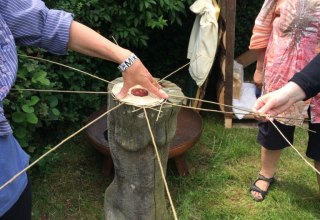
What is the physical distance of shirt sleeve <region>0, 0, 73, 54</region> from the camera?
1.33 metres

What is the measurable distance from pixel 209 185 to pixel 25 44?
200cm

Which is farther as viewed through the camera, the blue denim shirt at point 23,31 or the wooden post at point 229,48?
the wooden post at point 229,48

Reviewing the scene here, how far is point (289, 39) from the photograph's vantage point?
2307mm

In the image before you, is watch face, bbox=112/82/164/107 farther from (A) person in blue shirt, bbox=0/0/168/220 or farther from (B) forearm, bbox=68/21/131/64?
(B) forearm, bbox=68/21/131/64

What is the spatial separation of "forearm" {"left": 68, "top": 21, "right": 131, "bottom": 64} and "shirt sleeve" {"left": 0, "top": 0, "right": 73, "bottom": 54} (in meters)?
0.03

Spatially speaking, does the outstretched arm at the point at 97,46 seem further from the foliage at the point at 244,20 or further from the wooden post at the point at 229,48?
the foliage at the point at 244,20

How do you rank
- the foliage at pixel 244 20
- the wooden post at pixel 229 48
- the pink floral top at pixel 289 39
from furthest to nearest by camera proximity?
the foliage at pixel 244 20
the wooden post at pixel 229 48
the pink floral top at pixel 289 39

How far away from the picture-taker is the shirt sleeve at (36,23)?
1.33m

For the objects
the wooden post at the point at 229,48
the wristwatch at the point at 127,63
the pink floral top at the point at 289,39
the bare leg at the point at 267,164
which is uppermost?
the wristwatch at the point at 127,63

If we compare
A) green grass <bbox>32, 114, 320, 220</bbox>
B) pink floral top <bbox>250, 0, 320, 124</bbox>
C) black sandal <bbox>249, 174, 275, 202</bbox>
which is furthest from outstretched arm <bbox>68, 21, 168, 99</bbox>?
black sandal <bbox>249, 174, 275, 202</bbox>

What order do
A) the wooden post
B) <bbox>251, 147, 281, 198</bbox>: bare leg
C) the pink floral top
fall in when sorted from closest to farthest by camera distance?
the pink floral top → <bbox>251, 147, 281, 198</bbox>: bare leg → the wooden post

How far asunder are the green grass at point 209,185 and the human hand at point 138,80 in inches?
53.5

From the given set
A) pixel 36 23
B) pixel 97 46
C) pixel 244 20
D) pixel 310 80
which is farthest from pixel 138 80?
pixel 244 20

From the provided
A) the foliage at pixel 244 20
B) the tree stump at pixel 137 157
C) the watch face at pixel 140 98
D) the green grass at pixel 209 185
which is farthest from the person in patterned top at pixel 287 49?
the foliage at pixel 244 20
